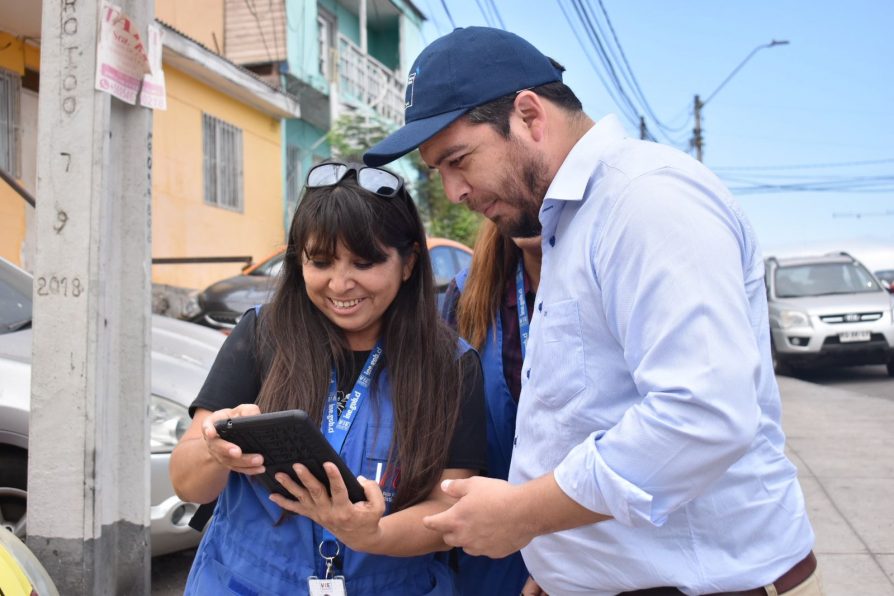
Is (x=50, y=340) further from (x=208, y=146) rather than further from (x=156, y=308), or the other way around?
(x=208, y=146)

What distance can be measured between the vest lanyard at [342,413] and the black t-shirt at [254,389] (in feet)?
0.12

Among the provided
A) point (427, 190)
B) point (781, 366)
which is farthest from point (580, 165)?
point (427, 190)

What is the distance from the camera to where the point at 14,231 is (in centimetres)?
1009

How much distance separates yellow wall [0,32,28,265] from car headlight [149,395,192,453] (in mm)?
6728

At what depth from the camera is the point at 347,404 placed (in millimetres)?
1986

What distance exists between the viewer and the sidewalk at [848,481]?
15.0 feet

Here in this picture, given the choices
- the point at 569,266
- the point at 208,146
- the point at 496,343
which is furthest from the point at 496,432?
the point at 208,146

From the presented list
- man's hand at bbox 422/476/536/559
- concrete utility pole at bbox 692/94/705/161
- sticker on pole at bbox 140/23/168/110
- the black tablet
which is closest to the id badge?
the black tablet

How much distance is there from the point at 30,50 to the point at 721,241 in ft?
35.8

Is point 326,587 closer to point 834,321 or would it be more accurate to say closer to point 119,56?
point 119,56

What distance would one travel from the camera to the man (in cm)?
132

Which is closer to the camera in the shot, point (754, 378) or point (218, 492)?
point (754, 378)

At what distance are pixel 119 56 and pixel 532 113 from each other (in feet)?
7.37

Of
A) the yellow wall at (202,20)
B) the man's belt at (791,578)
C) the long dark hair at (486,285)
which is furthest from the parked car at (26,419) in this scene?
the yellow wall at (202,20)
